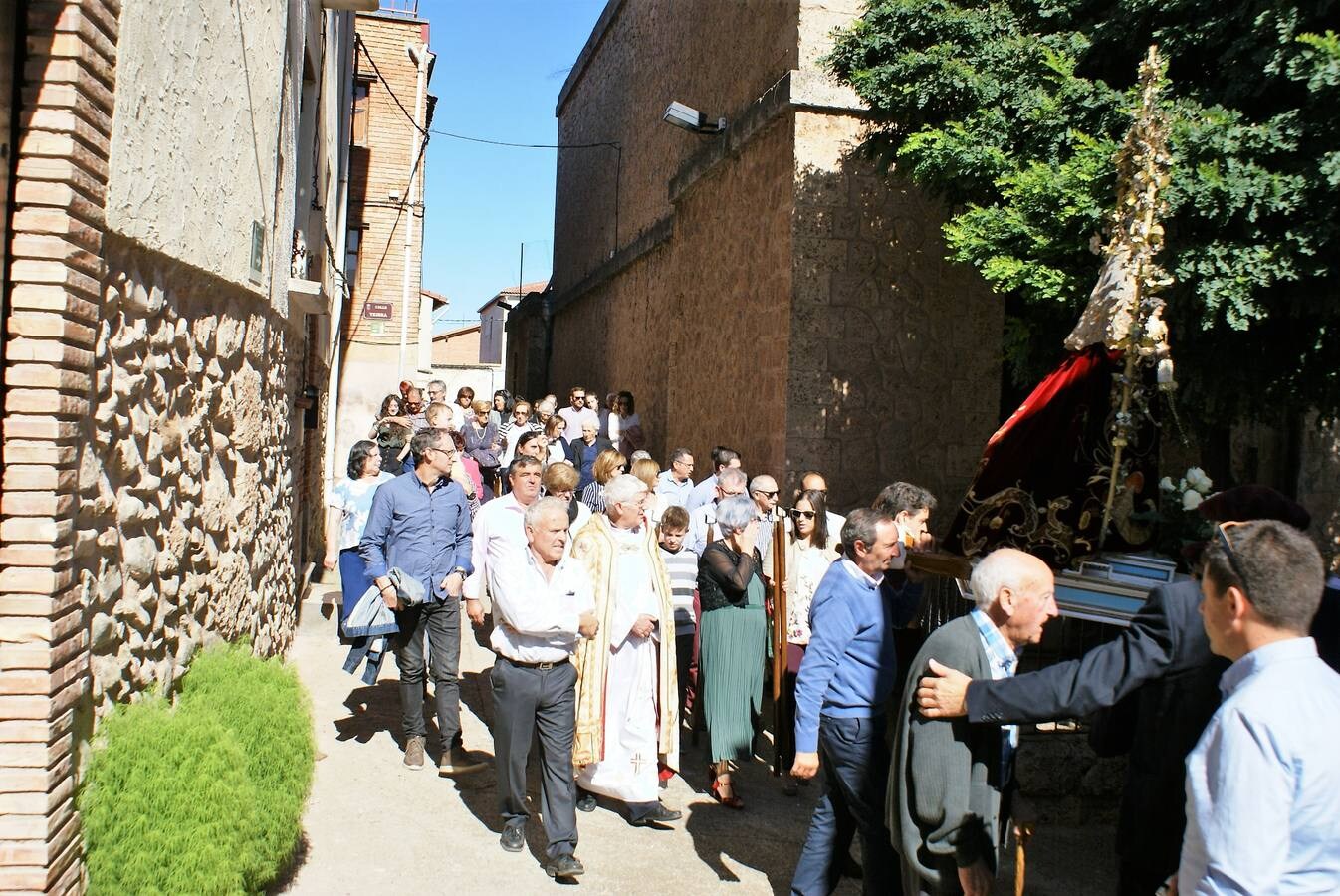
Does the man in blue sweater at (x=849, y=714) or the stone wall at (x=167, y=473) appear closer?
the stone wall at (x=167, y=473)

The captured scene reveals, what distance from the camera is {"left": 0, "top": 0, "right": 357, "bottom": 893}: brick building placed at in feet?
10.9

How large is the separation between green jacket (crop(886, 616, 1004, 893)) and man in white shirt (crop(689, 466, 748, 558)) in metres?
3.90

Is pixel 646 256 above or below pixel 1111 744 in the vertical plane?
above

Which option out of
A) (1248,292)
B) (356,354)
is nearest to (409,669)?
(1248,292)

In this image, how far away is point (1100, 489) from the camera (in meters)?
5.97

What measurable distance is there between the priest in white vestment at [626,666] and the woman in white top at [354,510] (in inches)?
65.5

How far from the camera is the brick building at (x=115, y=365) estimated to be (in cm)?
332

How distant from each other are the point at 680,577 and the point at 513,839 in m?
1.85

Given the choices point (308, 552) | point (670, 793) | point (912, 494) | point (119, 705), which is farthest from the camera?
point (308, 552)

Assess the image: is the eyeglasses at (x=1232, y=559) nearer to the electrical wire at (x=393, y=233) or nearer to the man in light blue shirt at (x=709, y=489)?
the man in light blue shirt at (x=709, y=489)

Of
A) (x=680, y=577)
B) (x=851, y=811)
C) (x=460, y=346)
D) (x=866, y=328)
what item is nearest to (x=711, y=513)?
(x=680, y=577)

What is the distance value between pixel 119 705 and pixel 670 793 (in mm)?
3446

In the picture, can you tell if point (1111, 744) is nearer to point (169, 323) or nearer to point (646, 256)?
point (169, 323)

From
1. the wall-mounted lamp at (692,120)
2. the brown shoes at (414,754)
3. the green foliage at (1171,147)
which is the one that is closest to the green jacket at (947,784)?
the green foliage at (1171,147)
